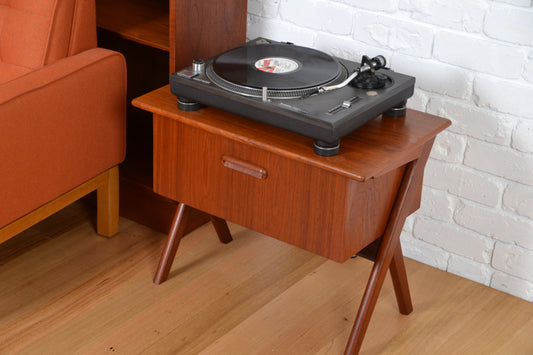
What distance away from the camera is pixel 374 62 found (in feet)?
5.22

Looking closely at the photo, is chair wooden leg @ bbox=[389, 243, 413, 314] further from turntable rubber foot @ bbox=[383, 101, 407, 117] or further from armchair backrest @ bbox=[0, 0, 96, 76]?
armchair backrest @ bbox=[0, 0, 96, 76]

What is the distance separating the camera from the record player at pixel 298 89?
144 centimetres

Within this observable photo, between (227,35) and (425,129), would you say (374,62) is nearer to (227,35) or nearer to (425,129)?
(425,129)

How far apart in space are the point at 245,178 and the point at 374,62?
0.37 meters

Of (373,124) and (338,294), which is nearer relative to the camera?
(373,124)

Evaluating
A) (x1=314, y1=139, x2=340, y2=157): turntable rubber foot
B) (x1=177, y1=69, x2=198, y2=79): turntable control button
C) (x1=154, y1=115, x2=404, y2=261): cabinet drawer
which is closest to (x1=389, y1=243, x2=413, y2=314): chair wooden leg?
(x1=154, y1=115, x2=404, y2=261): cabinet drawer

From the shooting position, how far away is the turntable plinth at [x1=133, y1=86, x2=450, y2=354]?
1477 millimetres

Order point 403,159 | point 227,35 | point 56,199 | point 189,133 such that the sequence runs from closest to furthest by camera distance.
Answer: point 403,159 < point 189,133 < point 56,199 < point 227,35

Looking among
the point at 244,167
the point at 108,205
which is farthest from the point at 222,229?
the point at 244,167

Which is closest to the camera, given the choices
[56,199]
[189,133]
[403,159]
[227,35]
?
[403,159]

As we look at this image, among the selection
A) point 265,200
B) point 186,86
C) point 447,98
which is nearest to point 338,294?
point 265,200

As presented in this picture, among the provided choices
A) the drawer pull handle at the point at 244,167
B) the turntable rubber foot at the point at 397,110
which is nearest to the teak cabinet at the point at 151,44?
the drawer pull handle at the point at 244,167

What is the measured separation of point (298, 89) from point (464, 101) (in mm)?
519

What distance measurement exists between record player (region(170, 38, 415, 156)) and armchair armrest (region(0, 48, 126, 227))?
0.93ft
